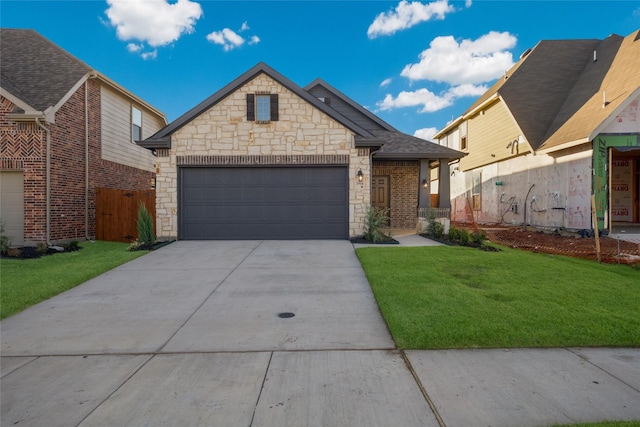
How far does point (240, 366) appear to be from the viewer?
11.5 feet

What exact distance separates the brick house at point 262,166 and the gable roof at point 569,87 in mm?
7815

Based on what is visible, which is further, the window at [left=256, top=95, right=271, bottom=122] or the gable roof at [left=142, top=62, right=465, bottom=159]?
the window at [left=256, top=95, right=271, bottom=122]

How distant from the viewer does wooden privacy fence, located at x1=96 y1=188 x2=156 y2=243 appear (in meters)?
→ 12.6

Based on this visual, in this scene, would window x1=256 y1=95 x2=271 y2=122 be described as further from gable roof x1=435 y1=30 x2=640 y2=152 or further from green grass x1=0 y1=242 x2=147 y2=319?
gable roof x1=435 y1=30 x2=640 y2=152

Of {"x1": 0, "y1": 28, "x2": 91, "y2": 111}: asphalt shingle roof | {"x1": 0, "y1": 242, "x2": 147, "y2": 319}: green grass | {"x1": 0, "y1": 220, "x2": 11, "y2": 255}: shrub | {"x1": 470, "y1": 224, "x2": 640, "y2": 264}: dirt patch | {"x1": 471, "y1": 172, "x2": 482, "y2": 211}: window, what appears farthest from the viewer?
{"x1": 471, "y1": 172, "x2": 482, "y2": 211}: window

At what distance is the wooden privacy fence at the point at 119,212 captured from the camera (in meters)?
12.6

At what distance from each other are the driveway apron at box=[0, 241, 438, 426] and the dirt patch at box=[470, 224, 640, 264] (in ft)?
20.8

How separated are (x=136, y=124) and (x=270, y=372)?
1625 cm

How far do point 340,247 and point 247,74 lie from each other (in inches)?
257

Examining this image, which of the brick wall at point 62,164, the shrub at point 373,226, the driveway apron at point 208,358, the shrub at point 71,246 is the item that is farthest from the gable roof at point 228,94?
the driveway apron at point 208,358

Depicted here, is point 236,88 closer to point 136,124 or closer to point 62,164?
point 62,164

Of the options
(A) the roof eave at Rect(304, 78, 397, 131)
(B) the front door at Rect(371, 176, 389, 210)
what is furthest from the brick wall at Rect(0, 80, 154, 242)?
(B) the front door at Rect(371, 176, 389, 210)

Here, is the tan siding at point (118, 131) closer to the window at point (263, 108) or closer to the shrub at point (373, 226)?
the window at point (263, 108)

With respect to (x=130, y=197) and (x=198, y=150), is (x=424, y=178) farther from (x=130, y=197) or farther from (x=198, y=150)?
(x=130, y=197)
